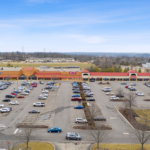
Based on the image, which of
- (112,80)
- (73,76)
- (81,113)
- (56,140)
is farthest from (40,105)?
(112,80)

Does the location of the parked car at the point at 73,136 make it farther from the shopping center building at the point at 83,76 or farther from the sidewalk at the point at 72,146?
the shopping center building at the point at 83,76

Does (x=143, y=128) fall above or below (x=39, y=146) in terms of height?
above

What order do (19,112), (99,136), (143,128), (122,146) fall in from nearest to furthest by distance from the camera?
(122,146) < (143,128) < (99,136) < (19,112)

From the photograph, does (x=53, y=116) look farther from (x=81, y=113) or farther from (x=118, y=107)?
(x=118, y=107)

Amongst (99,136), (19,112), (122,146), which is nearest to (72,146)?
(99,136)

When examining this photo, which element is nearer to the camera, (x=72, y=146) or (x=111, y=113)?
(x=72, y=146)

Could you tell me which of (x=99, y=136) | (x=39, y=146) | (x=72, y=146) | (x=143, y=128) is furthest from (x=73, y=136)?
(x=143, y=128)

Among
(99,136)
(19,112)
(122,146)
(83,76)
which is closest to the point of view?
(122,146)

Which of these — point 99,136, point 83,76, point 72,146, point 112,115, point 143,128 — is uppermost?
point 83,76

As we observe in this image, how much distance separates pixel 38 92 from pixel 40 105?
10.3 m

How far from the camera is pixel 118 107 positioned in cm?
3016

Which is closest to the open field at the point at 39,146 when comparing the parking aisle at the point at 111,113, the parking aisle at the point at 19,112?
the parking aisle at the point at 19,112

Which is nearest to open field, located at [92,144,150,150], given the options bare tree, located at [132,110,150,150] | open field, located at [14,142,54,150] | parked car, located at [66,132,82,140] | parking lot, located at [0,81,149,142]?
bare tree, located at [132,110,150,150]

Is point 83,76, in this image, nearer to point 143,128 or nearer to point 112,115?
point 112,115
